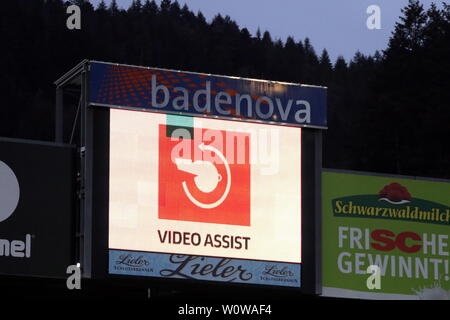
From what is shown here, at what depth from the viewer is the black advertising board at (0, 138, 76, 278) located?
18.0 m

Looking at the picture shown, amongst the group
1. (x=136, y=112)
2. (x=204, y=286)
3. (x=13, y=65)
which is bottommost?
(x=204, y=286)

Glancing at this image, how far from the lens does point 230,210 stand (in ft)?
62.8

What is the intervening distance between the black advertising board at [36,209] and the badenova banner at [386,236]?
487 cm

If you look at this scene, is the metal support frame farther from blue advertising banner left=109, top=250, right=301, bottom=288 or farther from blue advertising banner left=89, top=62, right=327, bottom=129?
blue advertising banner left=109, top=250, right=301, bottom=288

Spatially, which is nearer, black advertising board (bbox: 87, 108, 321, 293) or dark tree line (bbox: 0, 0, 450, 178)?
black advertising board (bbox: 87, 108, 321, 293)

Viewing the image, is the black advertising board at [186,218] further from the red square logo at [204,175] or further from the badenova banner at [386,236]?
the badenova banner at [386,236]

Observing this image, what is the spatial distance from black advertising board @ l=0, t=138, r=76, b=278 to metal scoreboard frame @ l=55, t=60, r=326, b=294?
0.29m

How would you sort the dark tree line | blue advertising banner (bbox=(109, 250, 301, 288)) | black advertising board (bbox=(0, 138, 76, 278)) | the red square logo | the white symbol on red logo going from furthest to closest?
the dark tree line
the white symbol on red logo
the red square logo
blue advertising banner (bbox=(109, 250, 301, 288))
black advertising board (bbox=(0, 138, 76, 278))

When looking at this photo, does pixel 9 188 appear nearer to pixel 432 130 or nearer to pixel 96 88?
pixel 96 88

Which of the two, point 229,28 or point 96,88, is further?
point 229,28

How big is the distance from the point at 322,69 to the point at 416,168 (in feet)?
139

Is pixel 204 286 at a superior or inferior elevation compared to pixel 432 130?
inferior

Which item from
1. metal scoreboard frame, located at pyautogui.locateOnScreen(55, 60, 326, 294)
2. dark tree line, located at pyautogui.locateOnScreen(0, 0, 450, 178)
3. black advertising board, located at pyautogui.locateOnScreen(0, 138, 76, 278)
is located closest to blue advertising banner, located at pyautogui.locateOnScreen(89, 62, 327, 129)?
metal scoreboard frame, located at pyautogui.locateOnScreen(55, 60, 326, 294)

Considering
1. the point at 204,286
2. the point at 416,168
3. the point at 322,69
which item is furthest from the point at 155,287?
the point at 322,69
